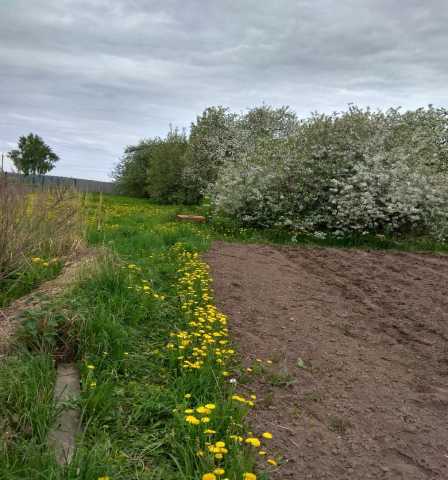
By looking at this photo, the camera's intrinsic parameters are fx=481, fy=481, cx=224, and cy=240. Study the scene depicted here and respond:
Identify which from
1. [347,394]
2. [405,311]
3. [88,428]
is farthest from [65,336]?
[405,311]

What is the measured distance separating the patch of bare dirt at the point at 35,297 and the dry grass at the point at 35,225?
13.4 inches

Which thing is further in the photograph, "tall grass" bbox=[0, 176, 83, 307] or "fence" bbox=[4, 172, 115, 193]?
"fence" bbox=[4, 172, 115, 193]

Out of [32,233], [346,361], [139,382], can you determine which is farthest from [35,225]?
[346,361]

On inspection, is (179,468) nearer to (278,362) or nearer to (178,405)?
(178,405)

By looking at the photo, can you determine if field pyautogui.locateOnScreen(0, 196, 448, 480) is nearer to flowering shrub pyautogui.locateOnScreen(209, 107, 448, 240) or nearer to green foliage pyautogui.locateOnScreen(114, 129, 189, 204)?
flowering shrub pyautogui.locateOnScreen(209, 107, 448, 240)

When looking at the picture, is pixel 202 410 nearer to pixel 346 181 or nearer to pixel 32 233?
pixel 32 233

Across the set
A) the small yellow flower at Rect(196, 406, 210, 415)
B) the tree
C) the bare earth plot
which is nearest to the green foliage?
the tree

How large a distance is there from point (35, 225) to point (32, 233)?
0.12m

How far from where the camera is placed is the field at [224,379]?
2.29 m

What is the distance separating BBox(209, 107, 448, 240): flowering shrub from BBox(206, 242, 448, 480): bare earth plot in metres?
2.38

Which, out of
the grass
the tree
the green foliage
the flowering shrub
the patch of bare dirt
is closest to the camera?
the grass

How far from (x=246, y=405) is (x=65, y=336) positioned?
1356 mm

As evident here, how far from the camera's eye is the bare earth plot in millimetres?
2525

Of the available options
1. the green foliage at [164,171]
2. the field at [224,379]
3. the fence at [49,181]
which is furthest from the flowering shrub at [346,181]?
the green foliage at [164,171]
